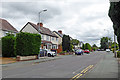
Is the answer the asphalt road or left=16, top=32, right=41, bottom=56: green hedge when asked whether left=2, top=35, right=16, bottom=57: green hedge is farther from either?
the asphalt road

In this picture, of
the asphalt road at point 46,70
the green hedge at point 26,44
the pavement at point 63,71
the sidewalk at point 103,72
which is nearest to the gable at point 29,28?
the green hedge at point 26,44

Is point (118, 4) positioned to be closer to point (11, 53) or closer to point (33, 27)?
point (11, 53)

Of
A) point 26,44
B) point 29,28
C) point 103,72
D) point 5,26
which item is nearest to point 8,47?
point 26,44

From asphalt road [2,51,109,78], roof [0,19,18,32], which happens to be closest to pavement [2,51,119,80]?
asphalt road [2,51,109,78]

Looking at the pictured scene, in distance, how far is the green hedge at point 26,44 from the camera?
73.2ft

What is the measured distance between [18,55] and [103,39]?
11986 cm

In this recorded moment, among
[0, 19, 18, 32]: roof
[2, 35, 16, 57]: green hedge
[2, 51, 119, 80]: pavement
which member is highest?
[0, 19, 18, 32]: roof

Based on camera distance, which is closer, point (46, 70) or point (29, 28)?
point (46, 70)

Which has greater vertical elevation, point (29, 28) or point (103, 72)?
point (29, 28)

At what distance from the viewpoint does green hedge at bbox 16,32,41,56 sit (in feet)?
73.2

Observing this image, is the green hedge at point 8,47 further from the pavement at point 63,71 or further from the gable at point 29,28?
the gable at point 29,28

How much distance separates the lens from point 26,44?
22719 millimetres

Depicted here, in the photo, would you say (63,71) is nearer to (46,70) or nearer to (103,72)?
(46,70)

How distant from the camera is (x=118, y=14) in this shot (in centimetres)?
714
